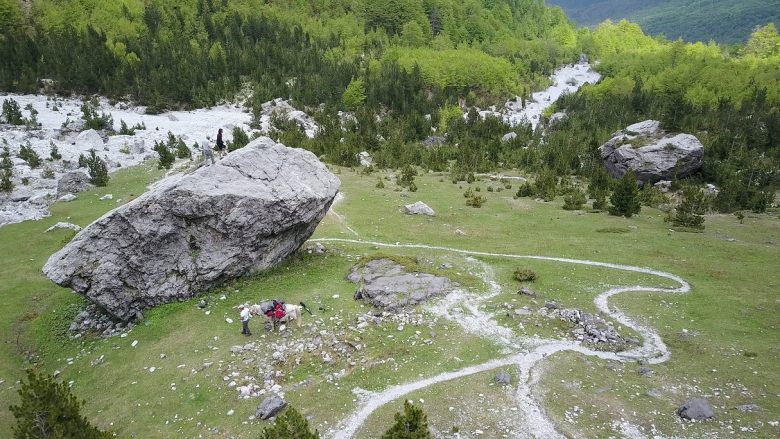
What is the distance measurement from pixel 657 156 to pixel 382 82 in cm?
6004

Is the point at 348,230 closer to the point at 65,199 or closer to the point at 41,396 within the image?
the point at 41,396

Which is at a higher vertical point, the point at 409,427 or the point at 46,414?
the point at 409,427

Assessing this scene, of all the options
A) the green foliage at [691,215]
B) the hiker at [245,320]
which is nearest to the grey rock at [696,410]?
the hiker at [245,320]

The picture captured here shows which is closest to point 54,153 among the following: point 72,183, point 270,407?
point 72,183

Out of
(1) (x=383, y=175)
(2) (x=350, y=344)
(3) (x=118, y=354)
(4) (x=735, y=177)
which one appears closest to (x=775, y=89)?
(4) (x=735, y=177)

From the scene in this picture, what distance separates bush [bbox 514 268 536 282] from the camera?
23.6 metres

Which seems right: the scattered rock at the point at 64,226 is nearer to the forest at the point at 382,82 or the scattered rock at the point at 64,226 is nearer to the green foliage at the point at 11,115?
the forest at the point at 382,82

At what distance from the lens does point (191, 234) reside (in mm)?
22000

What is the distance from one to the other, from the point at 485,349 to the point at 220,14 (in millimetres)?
132374

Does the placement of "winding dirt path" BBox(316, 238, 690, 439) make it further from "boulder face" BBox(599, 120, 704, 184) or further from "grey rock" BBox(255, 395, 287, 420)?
"boulder face" BBox(599, 120, 704, 184)

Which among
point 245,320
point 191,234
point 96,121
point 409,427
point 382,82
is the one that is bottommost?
point 245,320

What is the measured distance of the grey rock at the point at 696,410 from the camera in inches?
540

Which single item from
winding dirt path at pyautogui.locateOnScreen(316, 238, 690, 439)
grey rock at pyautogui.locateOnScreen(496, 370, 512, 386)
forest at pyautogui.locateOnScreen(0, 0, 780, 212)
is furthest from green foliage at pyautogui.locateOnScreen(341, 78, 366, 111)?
grey rock at pyautogui.locateOnScreen(496, 370, 512, 386)

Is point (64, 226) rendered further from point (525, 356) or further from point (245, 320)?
point (525, 356)
